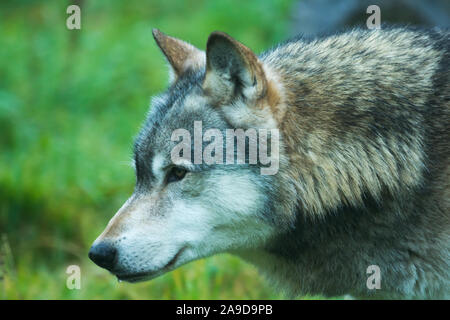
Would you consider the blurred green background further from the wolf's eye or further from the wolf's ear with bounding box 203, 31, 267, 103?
the wolf's ear with bounding box 203, 31, 267, 103

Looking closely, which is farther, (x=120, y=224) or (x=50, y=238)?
(x=50, y=238)

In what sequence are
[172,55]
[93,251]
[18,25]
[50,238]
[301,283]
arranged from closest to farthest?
[93,251], [301,283], [172,55], [50,238], [18,25]

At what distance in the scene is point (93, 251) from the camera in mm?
2947

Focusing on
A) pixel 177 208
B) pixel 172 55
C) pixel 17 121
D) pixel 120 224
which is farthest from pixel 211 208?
pixel 17 121

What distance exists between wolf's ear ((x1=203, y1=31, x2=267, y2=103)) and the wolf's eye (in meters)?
0.39

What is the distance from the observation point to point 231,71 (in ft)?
9.71

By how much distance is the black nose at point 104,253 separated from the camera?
292cm

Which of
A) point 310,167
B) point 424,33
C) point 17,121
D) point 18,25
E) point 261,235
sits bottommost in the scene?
point 261,235

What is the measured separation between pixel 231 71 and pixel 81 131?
13.1 feet

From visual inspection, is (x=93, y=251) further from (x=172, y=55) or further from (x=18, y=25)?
(x=18, y=25)

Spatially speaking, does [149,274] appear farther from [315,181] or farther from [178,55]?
[178,55]

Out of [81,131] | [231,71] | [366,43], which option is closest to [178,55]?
[231,71]

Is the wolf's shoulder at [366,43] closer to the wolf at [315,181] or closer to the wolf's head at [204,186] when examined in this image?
the wolf at [315,181]

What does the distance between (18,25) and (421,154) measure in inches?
280
